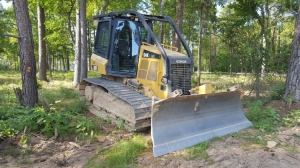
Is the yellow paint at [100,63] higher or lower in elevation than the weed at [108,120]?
higher

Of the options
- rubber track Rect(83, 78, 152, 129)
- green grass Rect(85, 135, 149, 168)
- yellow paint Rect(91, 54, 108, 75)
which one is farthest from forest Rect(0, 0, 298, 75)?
green grass Rect(85, 135, 149, 168)

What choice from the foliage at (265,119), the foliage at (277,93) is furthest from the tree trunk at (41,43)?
the foliage at (277,93)

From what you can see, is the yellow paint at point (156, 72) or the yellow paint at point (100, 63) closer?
the yellow paint at point (156, 72)

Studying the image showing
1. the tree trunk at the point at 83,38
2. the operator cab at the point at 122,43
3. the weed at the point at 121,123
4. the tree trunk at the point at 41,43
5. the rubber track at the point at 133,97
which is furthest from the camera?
the tree trunk at the point at 41,43

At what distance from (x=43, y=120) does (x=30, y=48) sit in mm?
1954

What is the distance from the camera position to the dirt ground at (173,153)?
3.83m

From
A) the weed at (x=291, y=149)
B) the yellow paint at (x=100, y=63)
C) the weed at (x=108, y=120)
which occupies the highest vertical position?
the yellow paint at (x=100, y=63)

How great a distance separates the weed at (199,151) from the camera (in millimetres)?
4103

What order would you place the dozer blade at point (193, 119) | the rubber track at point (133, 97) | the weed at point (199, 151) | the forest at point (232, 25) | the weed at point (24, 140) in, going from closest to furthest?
1. the weed at point (199, 151)
2. the dozer blade at point (193, 119)
3. the weed at point (24, 140)
4. the rubber track at point (133, 97)
5. the forest at point (232, 25)

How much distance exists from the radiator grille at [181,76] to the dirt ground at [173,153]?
1.50m

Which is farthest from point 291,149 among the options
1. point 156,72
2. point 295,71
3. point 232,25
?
point 232,25

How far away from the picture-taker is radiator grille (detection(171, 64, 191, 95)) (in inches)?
234

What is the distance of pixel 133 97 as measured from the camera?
5.70m

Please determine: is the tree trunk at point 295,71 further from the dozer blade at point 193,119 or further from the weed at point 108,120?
the weed at point 108,120
